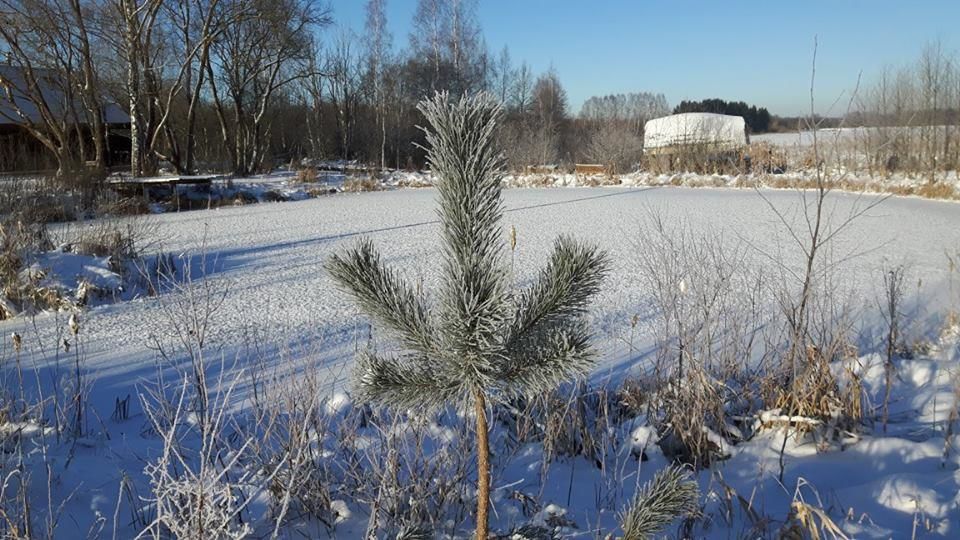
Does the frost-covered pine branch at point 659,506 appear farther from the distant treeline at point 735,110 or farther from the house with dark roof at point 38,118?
the distant treeline at point 735,110

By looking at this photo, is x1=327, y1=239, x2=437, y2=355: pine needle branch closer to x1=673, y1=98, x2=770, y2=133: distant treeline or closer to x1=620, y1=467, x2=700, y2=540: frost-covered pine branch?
x1=620, y1=467, x2=700, y2=540: frost-covered pine branch

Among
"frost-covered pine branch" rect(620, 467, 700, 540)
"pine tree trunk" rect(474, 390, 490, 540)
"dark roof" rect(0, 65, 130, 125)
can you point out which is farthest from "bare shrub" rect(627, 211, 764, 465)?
"dark roof" rect(0, 65, 130, 125)

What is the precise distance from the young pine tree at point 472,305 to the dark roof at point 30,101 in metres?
24.7

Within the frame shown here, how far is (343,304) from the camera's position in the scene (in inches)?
240

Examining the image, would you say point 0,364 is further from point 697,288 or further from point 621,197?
point 621,197

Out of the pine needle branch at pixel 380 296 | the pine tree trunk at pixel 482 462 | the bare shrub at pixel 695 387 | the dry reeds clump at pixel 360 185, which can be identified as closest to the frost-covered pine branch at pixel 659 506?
the pine tree trunk at pixel 482 462

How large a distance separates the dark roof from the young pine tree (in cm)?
2474

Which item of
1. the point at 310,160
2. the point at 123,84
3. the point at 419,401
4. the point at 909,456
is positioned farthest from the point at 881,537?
the point at 310,160

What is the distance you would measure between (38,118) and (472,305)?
1355 inches

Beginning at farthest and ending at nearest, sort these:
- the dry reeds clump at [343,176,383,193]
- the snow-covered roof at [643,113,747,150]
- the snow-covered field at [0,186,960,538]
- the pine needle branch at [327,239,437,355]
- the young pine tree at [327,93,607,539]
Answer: the snow-covered roof at [643,113,747,150], the dry reeds clump at [343,176,383,193], the snow-covered field at [0,186,960,538], the pine needle branch at [327,239,437,355], the young pine tree at [327,93,607,539]

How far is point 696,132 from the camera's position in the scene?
2788 cm

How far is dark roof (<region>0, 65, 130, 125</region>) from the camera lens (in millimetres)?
21828

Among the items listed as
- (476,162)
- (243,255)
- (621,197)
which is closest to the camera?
(476,162)

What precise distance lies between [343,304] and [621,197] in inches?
555
